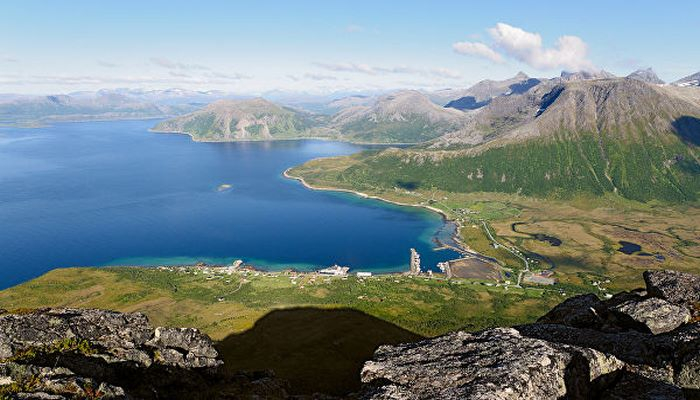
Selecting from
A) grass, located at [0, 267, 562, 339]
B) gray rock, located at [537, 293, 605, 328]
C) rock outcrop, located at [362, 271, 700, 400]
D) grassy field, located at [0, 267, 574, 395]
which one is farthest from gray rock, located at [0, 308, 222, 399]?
grass, located at [0, 267, 562, 339]

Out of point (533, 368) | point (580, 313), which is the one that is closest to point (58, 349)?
point (533, 368)

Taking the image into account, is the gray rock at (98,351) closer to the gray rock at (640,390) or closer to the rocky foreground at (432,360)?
the rocky foreground at (432,360)

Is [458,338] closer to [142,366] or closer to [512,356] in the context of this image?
[512,356]

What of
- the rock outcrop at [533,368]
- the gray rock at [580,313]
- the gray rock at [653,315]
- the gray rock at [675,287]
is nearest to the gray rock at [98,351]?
the rock outcrop at [533,368]

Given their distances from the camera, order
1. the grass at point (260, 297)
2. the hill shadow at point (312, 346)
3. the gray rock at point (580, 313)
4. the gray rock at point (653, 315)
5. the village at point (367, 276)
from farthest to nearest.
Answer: the village at point (367, 276), the grass at point (260, 297), the hill shadow at point (312, 346), the gray rock at point (580, 313), the gray rock at point (653, 315)

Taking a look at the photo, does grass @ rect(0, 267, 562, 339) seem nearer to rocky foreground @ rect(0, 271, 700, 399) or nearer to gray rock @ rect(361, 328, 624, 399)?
rocky foreground @ rect(0, 271, 700, 399)

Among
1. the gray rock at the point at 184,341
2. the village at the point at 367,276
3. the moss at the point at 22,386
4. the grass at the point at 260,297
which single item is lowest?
the village at the point at 367,276

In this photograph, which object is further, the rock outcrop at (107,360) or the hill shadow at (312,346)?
the hill shadow at (312,346)
